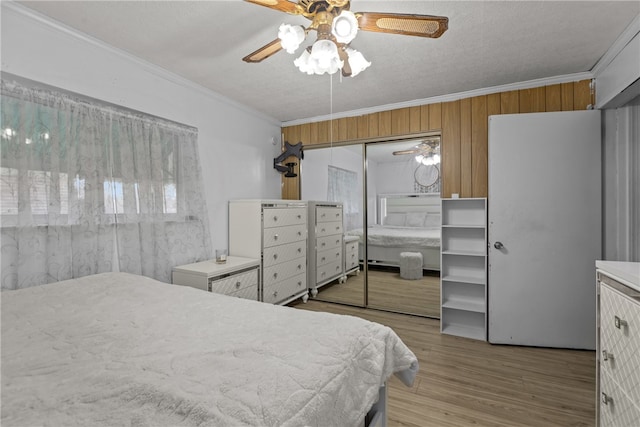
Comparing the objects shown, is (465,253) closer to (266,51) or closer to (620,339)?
(620,339)

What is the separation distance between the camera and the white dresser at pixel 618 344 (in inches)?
46.2

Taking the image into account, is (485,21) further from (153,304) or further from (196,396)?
(153,304)

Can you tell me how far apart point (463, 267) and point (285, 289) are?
2.02 metres

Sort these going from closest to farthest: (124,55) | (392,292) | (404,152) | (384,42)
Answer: (384,42), (124,55), (404,152), (392,292)

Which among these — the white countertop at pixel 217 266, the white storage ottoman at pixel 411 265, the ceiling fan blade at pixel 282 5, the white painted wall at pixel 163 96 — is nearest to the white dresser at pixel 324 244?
the white painted wall at pixel 163 96

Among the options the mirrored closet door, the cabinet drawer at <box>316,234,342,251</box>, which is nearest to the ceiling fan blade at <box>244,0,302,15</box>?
the mirrored closet door

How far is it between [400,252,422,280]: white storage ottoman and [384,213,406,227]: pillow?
19.1 inches

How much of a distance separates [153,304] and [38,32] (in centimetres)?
197

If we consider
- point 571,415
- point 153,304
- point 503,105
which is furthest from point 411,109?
point 153,304

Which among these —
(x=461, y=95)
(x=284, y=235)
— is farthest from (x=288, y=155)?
(x=461, y=95)

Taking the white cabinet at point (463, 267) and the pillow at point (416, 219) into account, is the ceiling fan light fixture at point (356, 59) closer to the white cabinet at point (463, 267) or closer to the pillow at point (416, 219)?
the white cabinet at point (463, 267)

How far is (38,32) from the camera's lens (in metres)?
1.89

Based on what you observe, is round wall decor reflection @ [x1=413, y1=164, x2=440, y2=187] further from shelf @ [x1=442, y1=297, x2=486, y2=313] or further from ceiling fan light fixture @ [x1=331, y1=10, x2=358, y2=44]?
ceiling fan light fixture @ [x1=331, y1=10, x2=358, y2=44]

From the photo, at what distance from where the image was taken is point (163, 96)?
2654 millimetres
